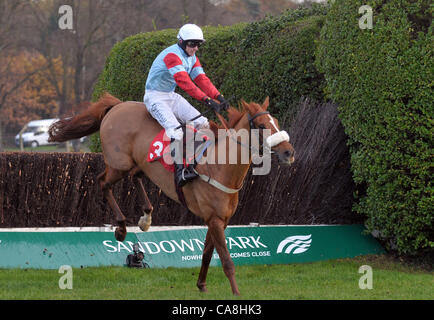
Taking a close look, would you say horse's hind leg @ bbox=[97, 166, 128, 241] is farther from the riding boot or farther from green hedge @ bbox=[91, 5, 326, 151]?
green hedge @ bbox=[91, 5, 326, 151]

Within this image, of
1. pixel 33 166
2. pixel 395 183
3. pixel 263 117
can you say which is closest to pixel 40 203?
pixel 33 166

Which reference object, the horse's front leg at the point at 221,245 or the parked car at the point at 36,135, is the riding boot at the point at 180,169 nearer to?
the horse's front leg at the point at 221,245

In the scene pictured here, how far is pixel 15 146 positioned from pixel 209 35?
26.8 metres

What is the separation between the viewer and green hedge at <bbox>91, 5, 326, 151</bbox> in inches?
392

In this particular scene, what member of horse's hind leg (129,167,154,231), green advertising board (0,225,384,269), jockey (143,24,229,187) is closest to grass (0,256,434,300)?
green advertising board (0,225,384,269)

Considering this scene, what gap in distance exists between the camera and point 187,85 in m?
6.57

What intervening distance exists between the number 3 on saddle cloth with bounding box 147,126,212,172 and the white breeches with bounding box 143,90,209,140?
0.34ft

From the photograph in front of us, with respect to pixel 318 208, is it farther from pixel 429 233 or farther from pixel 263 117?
pixel 263 117

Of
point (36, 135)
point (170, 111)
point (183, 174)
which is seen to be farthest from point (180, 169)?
point (36, 135)

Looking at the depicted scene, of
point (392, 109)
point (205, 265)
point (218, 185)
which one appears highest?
point (392, 109)

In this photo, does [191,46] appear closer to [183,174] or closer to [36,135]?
[183,174]

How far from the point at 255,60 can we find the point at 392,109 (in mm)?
3211

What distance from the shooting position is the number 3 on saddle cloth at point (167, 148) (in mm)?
6652

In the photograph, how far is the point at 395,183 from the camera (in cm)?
802
